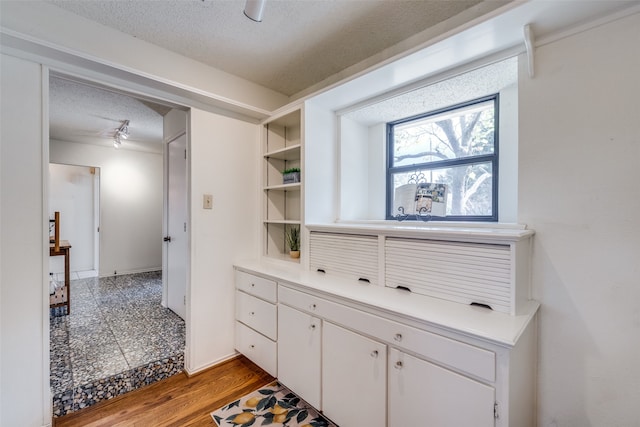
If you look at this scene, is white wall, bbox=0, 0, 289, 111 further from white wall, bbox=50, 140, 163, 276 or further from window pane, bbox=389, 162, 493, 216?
white wall, bbox=50, 140, 163, 276

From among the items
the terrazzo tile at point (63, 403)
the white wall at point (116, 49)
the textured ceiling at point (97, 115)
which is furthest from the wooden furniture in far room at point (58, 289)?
the white wall at point (116, 49)

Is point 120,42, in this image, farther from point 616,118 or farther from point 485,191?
point 616,118

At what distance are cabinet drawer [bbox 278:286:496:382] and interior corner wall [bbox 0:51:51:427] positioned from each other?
155 centimetres

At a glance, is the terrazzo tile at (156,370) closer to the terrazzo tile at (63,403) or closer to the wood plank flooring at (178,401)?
the wood plank flooring at (178,401)

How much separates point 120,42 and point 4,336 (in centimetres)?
185

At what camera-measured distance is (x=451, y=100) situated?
1.92 metres

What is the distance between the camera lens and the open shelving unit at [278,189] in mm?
2537

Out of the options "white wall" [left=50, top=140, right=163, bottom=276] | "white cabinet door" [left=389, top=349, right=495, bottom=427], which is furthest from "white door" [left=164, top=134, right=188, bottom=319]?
"white wall" [left=50, top=140, right=163, bottom=276]

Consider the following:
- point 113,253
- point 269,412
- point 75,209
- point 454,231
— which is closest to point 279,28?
point 454,231

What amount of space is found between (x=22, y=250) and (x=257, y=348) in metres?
1.55

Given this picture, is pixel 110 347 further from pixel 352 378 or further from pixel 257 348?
pixel 352 378

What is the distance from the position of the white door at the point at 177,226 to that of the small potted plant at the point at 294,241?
1.09 m

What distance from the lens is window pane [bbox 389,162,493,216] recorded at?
1.81 metres

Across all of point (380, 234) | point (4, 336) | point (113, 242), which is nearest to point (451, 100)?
point (380, 234)
